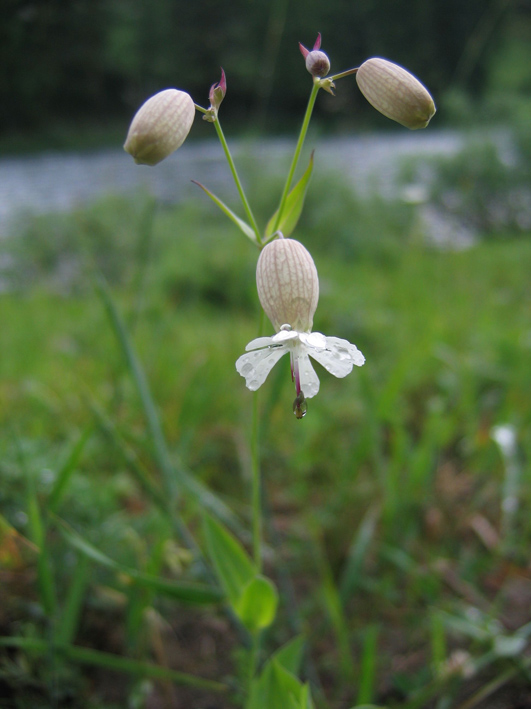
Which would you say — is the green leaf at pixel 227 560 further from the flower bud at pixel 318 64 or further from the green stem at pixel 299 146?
the flower bud at pixel 318 64

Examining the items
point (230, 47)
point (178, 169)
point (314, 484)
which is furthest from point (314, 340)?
point (178, 169)

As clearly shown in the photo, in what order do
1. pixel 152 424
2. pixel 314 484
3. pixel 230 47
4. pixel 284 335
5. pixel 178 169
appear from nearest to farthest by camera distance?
pixel 284 335 → pixel 152 424 → pixel 314 484 → pixel 230 47 → pixel 178 169

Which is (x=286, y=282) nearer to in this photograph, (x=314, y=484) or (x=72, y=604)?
(x=72, y=604)

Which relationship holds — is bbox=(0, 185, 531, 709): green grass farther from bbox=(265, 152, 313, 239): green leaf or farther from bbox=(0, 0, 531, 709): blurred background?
bbox=(265, 152, 313, 239): green leaf

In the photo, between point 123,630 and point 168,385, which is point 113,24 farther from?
point 123,630

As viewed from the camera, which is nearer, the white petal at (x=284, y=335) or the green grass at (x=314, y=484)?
the white petal at (x=284, y=335)

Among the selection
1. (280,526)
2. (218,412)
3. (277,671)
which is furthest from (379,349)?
(277,671)

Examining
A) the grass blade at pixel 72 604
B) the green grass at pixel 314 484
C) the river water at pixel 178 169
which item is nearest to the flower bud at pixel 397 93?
the green grass at pixel 314 484

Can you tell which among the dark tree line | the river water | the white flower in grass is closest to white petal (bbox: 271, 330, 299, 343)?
the white flower in grass
